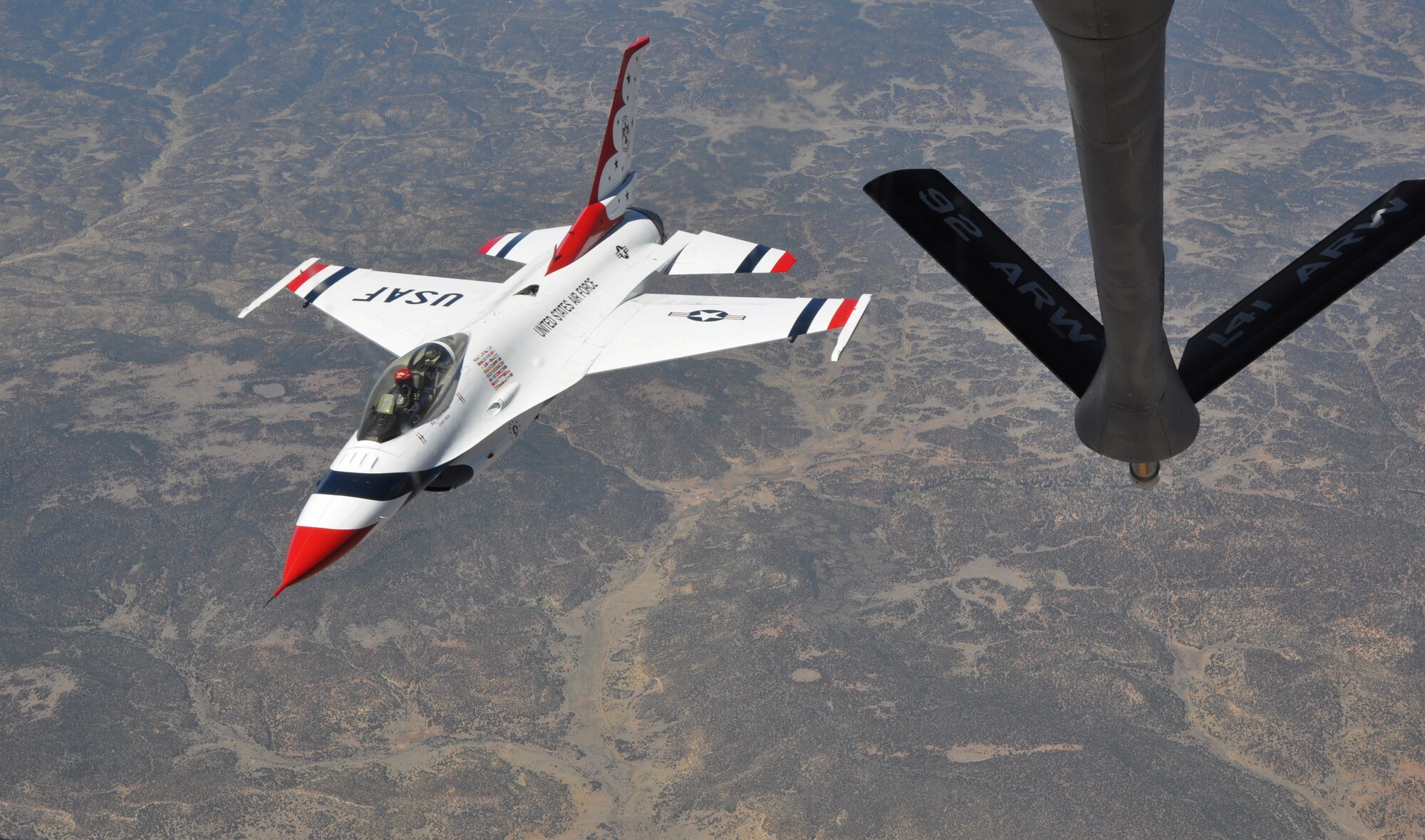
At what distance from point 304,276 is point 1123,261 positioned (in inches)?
2094

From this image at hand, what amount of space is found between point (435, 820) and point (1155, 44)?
125333 millimetres

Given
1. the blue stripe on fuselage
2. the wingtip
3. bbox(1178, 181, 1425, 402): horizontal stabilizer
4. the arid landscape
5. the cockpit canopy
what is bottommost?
the arid landscape

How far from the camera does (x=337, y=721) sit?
437 ft

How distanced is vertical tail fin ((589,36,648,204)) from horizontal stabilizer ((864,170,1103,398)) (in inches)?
1735

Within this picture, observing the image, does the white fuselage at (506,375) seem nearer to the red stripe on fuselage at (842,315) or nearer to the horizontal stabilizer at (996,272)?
the red stripe on fuselage at (842,315)

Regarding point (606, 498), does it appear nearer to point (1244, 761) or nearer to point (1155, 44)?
point (1244, 761)

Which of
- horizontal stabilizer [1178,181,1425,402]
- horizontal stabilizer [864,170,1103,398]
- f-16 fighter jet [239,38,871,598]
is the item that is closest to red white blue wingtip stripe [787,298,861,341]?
f-16 fighter jet [239,38,871,598]

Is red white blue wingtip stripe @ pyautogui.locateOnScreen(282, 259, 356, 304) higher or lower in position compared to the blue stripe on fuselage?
lower

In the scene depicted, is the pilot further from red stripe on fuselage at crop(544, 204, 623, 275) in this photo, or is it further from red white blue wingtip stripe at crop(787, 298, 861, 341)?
red white blue wingtip stripe at crop(787, 298, 861, 341)

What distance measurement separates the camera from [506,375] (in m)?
43.6

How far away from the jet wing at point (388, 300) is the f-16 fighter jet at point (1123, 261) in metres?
36.5

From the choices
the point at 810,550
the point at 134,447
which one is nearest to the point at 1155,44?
the point at 810,550

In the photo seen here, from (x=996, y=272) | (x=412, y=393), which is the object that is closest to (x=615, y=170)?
(x=412, y=393)

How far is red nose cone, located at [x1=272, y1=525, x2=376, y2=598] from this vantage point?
36.7 meters
